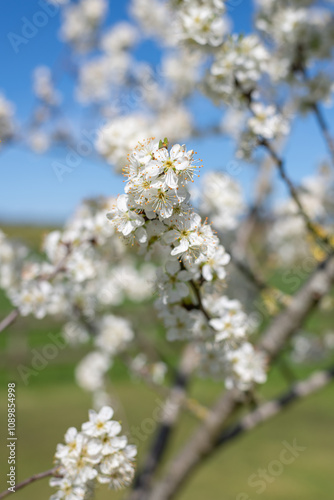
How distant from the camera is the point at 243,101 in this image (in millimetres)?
1818

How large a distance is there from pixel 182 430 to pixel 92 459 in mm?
5357

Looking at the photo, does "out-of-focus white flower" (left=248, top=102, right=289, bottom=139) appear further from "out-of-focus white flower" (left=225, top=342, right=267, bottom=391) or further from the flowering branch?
the flowering branch

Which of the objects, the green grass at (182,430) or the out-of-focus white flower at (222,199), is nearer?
the out-of-focus white flower at (222,199)

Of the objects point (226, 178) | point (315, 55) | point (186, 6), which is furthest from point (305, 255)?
point (186, 6)

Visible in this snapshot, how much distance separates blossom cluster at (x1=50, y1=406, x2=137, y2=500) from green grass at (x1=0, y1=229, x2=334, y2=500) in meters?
1.78

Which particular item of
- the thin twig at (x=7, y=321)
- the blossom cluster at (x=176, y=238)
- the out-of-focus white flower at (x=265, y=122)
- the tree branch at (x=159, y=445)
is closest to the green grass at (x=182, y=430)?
the tree branch at (x=159, y=445)

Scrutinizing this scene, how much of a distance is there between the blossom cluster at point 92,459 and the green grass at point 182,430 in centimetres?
178

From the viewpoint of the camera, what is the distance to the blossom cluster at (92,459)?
1.02 m

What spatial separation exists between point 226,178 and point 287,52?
2.70 feet

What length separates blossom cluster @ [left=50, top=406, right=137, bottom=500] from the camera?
40.0 inches

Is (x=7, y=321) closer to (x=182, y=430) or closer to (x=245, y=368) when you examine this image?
(x=245, y=368)

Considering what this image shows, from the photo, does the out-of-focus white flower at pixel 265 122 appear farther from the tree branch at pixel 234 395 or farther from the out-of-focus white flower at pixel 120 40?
the out-of-focus white flower at pixel 120 40

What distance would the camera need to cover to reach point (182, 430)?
5.99 meters

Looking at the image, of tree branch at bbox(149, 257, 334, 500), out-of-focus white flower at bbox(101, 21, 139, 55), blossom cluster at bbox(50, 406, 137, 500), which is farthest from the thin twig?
out-of-focus white flower at bbox(101, 21, 139, 55)
